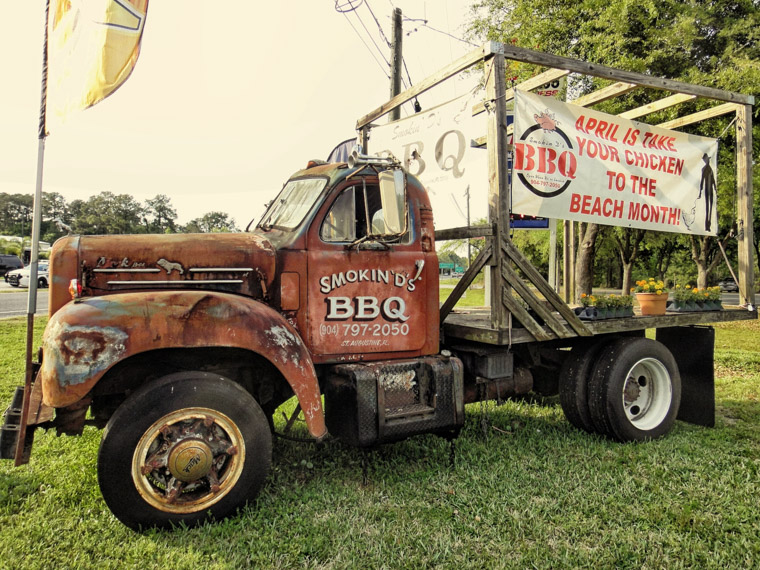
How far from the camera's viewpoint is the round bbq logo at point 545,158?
15.8ft

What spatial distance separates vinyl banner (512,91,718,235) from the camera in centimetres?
486

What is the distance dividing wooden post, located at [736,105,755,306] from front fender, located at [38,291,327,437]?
4.99 metres

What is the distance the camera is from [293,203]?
445cm

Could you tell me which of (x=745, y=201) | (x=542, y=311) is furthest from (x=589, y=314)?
(x=745, y=201)

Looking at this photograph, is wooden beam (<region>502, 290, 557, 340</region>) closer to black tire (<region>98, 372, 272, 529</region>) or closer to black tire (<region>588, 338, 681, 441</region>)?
black tire (<region>588, 338, 681, 441</region>)

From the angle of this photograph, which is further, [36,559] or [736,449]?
[736,449]

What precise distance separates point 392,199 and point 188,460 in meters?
2.08

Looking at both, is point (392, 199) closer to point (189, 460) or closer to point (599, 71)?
point (189, 460)

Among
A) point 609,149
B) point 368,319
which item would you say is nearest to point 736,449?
point 609,149

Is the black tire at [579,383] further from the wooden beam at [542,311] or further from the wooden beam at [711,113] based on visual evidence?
the wooden beam at [711,113]

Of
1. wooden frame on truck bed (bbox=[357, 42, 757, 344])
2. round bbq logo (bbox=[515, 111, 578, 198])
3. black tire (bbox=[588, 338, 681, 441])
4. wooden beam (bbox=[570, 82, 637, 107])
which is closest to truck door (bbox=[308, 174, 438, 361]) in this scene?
wooden frame on truck bed (bbox=[357, 42, 757, 344])

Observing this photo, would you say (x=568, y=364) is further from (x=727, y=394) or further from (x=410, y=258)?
(x=727, y=394)

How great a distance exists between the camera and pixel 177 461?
327 centimetres

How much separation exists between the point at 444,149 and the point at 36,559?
16.2ft
